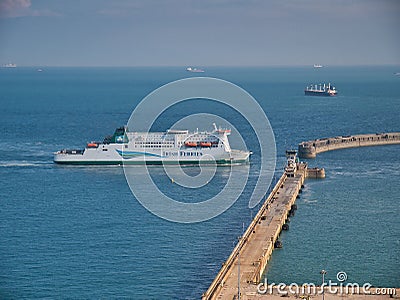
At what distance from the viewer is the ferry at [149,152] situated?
5831cm

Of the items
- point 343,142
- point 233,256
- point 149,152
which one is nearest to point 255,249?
point 233,256

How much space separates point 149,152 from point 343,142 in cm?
1875

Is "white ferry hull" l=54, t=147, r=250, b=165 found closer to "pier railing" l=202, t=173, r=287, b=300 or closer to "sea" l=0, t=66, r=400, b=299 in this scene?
"sea" l=0, t=66, r=400, b=299

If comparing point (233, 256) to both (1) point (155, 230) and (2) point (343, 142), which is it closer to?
(1) point (155, 230)

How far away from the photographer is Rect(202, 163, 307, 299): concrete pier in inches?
1131

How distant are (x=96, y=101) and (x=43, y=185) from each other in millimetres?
73672

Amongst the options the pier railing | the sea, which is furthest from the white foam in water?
the pier railing

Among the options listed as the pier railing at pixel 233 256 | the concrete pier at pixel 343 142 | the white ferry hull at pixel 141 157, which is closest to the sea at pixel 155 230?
the pier railing at pixel 233 256

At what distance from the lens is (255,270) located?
101 feet

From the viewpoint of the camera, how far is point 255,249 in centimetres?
3403

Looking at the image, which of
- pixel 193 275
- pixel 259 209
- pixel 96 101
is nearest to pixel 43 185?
pixel 259 209

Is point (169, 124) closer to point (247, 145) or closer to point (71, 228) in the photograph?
Result: point (247, 145)

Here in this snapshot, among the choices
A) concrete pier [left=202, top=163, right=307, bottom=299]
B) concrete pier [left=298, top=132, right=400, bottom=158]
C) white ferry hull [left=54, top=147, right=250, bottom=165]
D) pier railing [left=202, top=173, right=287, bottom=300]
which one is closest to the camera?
pier railing [left=202, top=173, right=287, bottom=300]

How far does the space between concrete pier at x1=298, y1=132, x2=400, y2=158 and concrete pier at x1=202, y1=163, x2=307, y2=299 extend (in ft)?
43.0
